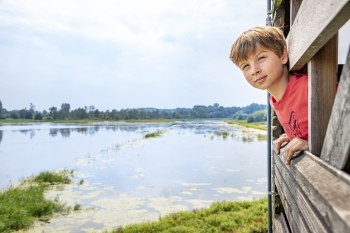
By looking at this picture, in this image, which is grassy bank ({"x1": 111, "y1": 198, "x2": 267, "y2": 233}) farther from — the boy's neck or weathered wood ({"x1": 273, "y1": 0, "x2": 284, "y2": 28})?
the boy's neck

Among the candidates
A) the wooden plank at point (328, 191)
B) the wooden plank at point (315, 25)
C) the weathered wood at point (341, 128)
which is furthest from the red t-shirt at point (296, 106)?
the weathered wood at point (341, 128)

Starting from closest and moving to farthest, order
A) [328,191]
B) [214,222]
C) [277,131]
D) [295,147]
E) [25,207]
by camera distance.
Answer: [328,191], [295,147], [277,131], [214,222], [25,207]

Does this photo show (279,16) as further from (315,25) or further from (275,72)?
(315,25)

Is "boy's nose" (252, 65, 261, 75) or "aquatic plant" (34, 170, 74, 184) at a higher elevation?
"boy's nose" (252, 65, 261, 75)

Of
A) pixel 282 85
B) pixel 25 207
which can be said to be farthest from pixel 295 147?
pixel 25 207

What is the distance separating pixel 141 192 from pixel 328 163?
9.69m

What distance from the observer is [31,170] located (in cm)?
1414

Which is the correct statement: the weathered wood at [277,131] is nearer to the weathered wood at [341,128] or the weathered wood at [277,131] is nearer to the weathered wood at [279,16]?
the weathered wood at [279,16]

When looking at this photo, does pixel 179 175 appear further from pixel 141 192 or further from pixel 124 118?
pixel 124 118

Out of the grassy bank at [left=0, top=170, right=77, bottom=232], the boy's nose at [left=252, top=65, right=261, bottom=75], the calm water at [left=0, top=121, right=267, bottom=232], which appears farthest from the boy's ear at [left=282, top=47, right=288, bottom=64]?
the grassy bank at [left=0, top=170, right=77, bottom=232]

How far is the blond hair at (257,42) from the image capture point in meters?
1.54

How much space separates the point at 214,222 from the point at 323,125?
17.2 ft

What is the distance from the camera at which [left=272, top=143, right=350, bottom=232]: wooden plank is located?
576 millimetres

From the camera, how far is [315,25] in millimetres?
922
